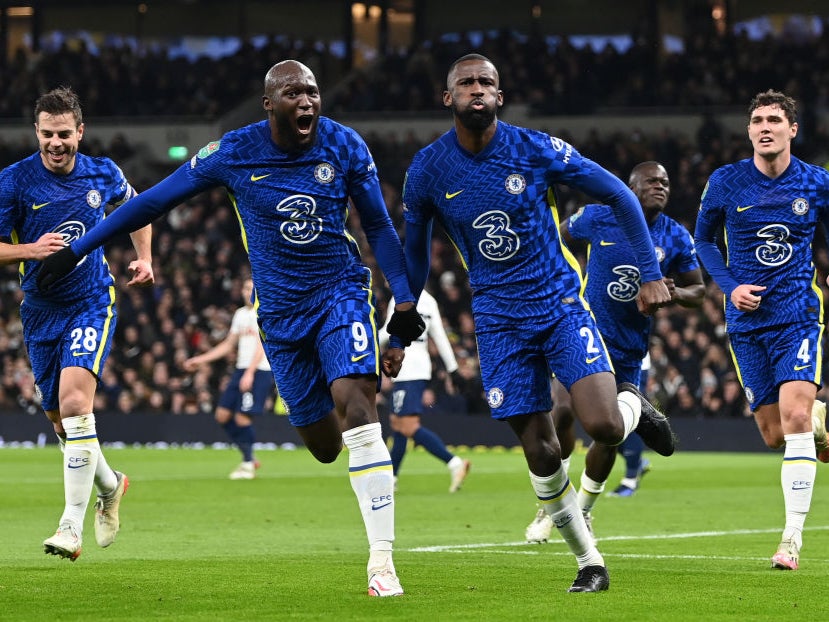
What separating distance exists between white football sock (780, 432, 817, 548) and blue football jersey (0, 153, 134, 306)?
4392 millimetres

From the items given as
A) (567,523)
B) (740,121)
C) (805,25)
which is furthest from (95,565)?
(805,25)

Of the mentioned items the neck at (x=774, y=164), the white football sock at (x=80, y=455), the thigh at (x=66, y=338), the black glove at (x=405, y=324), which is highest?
the neck at (x=774, y=164)

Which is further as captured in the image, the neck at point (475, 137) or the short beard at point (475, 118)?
the neck at point (475, 137)

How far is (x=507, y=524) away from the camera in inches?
504

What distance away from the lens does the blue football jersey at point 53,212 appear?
9.59m

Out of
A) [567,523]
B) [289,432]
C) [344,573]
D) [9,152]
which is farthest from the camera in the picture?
[9,152]

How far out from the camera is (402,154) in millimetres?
35000

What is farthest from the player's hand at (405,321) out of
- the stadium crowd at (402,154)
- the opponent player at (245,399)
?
the stadium crowd at (402,154)

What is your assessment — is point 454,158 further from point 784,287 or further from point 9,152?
point 9,152

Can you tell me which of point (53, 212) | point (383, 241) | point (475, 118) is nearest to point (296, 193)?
point (383, 241)

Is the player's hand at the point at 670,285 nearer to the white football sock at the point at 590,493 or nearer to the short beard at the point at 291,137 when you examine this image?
the white football sock at the point at 590,493

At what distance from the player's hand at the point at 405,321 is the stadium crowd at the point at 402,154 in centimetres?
1659

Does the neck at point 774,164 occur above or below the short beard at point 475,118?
below

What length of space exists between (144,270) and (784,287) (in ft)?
12.9
